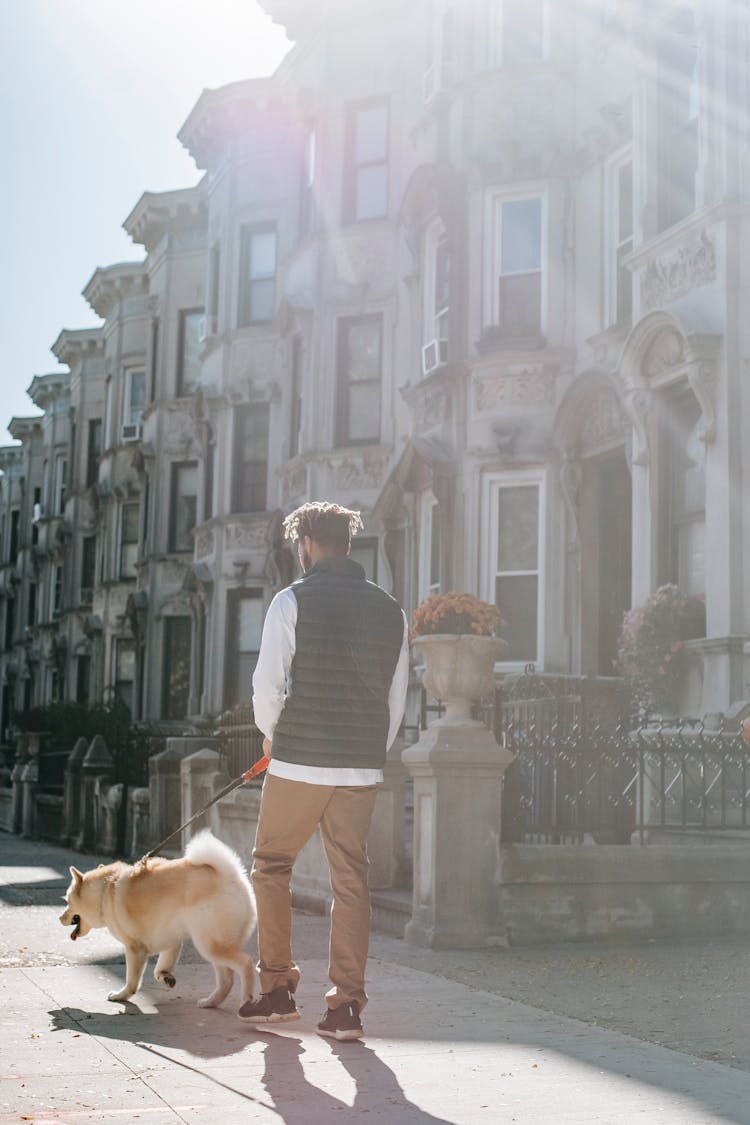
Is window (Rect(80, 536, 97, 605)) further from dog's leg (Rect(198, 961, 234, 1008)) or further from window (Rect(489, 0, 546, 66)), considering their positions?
dog's leg (Rect(198, 961, 234, 1008))

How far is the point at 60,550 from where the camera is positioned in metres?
46.9

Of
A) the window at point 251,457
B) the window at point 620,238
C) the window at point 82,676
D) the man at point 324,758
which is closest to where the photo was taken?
the man at point 324,758

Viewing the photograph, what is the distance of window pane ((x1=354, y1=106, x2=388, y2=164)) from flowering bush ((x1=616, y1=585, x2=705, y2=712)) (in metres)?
11.9

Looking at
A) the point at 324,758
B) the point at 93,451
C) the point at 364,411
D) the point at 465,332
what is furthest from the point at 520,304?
Answer: the point at 93,451

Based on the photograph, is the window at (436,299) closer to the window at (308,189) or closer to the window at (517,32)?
the window at (517,32)

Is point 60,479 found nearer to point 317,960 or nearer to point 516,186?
point 516,186

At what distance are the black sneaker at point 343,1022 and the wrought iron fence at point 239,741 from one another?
26.5 feet

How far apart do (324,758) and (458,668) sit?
148 inches

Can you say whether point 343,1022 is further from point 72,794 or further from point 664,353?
point 72,794

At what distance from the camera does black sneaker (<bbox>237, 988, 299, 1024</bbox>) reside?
686cm

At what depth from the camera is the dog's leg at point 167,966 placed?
7.74 metres

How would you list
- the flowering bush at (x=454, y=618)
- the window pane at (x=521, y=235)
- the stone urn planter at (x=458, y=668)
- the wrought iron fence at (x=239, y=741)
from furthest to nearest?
the window pane at (x=521, y=235), the wrought iron fence at (x=239, y=741), the flowering bush at (x=454, y=618), the stone urn planter at (x=458, y=668)

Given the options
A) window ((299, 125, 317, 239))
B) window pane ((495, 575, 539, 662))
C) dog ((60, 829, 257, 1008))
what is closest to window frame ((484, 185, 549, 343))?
window pane ((495, 575, 539, 662))

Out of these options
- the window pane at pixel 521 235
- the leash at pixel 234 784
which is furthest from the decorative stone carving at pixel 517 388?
the leash at pixel 234 784
